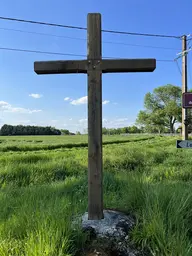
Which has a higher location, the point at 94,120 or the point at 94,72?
the point at 94,72

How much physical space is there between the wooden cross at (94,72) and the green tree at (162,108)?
56.0 meters

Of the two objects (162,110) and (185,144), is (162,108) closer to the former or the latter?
(162,110)

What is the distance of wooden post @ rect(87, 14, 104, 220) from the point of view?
2.61m

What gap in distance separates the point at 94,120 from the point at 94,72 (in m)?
0.57

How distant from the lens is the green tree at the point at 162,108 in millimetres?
57312

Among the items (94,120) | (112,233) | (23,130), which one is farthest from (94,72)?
(23,130)

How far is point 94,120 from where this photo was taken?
2674mm

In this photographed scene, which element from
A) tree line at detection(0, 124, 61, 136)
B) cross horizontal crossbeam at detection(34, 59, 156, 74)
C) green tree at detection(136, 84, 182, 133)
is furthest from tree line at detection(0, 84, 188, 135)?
cross horizontal crossbeam at detection(34, 59, 156, 74)

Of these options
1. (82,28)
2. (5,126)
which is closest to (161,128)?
(82,28)

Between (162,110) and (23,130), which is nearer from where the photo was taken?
(162,110)

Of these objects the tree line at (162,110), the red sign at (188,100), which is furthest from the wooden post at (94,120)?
the tree line at (162,110)

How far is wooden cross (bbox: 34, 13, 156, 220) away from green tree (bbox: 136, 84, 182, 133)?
56027 millimetres

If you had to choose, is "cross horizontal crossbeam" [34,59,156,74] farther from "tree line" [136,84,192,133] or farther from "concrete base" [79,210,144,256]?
"tree line" [136,84,192,133]

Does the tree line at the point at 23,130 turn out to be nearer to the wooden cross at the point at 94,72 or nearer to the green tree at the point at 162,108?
the green tree at the point at 162,108
